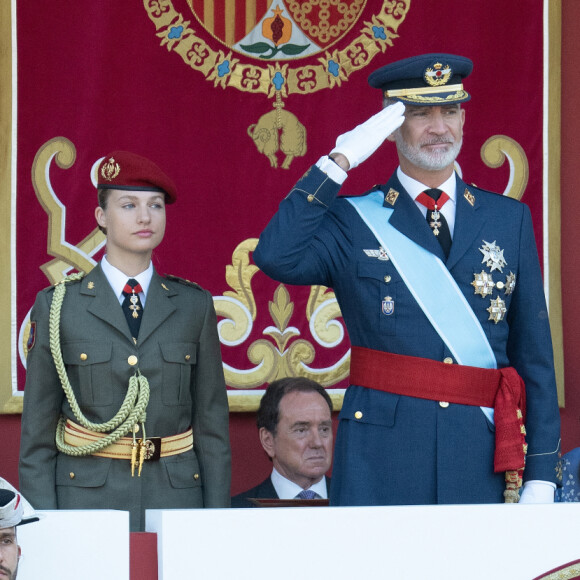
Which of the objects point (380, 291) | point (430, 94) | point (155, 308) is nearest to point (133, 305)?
point (155, 308)

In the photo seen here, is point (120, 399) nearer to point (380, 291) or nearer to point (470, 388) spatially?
point (380, 291)

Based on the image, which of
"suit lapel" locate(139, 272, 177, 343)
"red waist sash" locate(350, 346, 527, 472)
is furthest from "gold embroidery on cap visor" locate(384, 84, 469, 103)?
"suit lapel" locate(139, 272, 177, 343)

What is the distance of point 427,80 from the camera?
325cm

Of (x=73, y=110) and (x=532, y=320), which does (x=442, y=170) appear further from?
(x=73, y=110)

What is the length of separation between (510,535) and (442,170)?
103 cm

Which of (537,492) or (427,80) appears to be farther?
(427,80)

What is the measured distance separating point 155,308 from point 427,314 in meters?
0.87

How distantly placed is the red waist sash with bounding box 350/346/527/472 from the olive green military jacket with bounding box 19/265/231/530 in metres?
0.74

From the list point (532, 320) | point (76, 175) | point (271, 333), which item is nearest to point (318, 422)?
point (271, 333)

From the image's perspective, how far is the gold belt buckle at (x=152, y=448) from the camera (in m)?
3.61

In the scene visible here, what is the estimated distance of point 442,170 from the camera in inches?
129

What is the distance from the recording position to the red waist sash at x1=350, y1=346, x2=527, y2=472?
10.3 feet

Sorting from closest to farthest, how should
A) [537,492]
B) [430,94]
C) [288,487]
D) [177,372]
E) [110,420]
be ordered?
1. [537,492]
2. [430,94]
3. [110,420]
4. [177,372]
5. [288,487]

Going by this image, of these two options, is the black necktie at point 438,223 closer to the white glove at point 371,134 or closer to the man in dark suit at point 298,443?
the white glove at point 371,134
